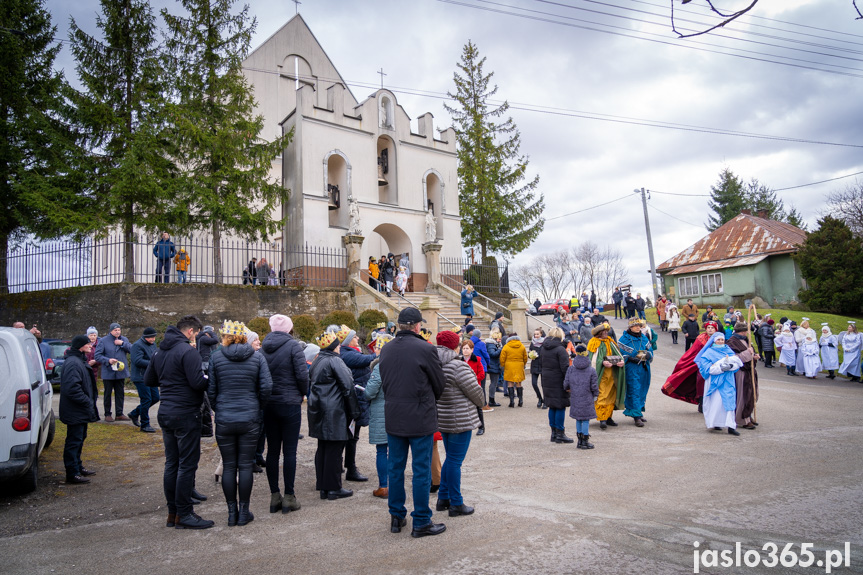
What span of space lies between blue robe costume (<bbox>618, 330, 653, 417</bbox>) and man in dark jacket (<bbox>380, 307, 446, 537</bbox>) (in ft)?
21.3

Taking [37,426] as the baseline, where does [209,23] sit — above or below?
above

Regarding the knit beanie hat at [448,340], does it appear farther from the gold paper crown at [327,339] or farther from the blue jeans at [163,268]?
the blue jeans at [163,268]

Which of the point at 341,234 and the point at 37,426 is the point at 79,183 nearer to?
the point at 341,234

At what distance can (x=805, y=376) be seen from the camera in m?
18.4

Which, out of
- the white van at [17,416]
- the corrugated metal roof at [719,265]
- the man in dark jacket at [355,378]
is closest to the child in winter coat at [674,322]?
the corrugated metal roof at [719,265]

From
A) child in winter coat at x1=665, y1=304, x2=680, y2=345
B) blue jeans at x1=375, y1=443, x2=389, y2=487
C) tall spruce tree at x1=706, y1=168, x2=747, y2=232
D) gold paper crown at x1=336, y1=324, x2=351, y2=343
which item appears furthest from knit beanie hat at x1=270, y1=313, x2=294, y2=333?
tall spruce tree at x1=706, y1=168, x2=747, y2=232

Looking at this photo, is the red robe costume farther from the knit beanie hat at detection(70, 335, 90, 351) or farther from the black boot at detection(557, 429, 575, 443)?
the knit beanie hat at detection(70, 335, 90, 351)

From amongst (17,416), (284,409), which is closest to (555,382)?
(284,409)

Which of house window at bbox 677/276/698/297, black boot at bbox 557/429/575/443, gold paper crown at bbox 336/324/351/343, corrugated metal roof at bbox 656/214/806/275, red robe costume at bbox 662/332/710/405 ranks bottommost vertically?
black boot at bbox 557/429/575/443

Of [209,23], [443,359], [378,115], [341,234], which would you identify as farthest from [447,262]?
[443,359]

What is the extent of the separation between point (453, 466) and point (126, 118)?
63.5ft

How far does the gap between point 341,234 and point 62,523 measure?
66.4 ft

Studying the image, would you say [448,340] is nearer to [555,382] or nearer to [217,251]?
[555,382]

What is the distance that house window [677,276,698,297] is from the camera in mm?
36281
